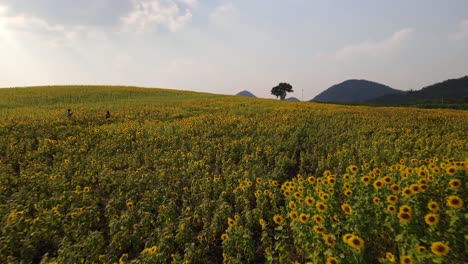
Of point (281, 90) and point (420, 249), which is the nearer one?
point (420, 249)

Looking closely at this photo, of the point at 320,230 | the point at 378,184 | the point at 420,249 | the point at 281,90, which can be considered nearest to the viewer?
the point at 420,249

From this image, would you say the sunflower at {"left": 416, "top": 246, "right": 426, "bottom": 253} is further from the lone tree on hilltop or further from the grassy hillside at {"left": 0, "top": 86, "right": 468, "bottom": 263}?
the lone tree on hilltop

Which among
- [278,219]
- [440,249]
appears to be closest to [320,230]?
[440,249]

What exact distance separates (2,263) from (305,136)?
12.9m

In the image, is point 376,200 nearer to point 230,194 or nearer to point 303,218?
point 303,218

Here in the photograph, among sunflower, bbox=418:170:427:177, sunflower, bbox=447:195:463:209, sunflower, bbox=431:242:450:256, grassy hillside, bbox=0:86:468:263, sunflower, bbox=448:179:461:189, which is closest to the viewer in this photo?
sunflower, bbox=431:242:450:256

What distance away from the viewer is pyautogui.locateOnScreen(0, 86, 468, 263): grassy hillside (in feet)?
13.5

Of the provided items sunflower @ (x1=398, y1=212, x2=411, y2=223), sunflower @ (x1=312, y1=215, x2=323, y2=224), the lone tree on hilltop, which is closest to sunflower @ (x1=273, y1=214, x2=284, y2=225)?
sunflower @ (x1=312, y1=215, x2=323, y2=224)

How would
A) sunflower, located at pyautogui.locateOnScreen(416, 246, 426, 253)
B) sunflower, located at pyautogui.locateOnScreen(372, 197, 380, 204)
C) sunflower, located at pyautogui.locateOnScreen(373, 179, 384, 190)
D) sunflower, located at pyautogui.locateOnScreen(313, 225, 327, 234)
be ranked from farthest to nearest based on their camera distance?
sunflower, located at pyautogui.locateOnScreen(373, 179, 384, 190) → sunflower, located at pyautogui.locateOnScreen(372, 197, 380, 204) → sunflower, located at pyautogui.locateOnScreen(313, 225, 327, 234) → sunflower, located at pyautogui.locateOnScreen(416, 246, 426, 253)

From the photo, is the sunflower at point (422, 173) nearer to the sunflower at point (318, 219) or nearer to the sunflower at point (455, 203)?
the sunflower at point (455, 203)

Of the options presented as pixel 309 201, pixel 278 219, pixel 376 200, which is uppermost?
pixel 376 200

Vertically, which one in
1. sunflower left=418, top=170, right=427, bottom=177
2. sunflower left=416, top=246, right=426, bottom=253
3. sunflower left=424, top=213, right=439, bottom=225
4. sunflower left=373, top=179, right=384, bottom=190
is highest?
sunflower left=418, top=170, right=427, bottom=177

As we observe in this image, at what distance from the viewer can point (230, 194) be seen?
750cm

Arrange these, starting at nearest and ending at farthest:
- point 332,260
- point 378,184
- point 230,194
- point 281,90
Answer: point 332,260, point 378,184, point 230,194, point 281,90
